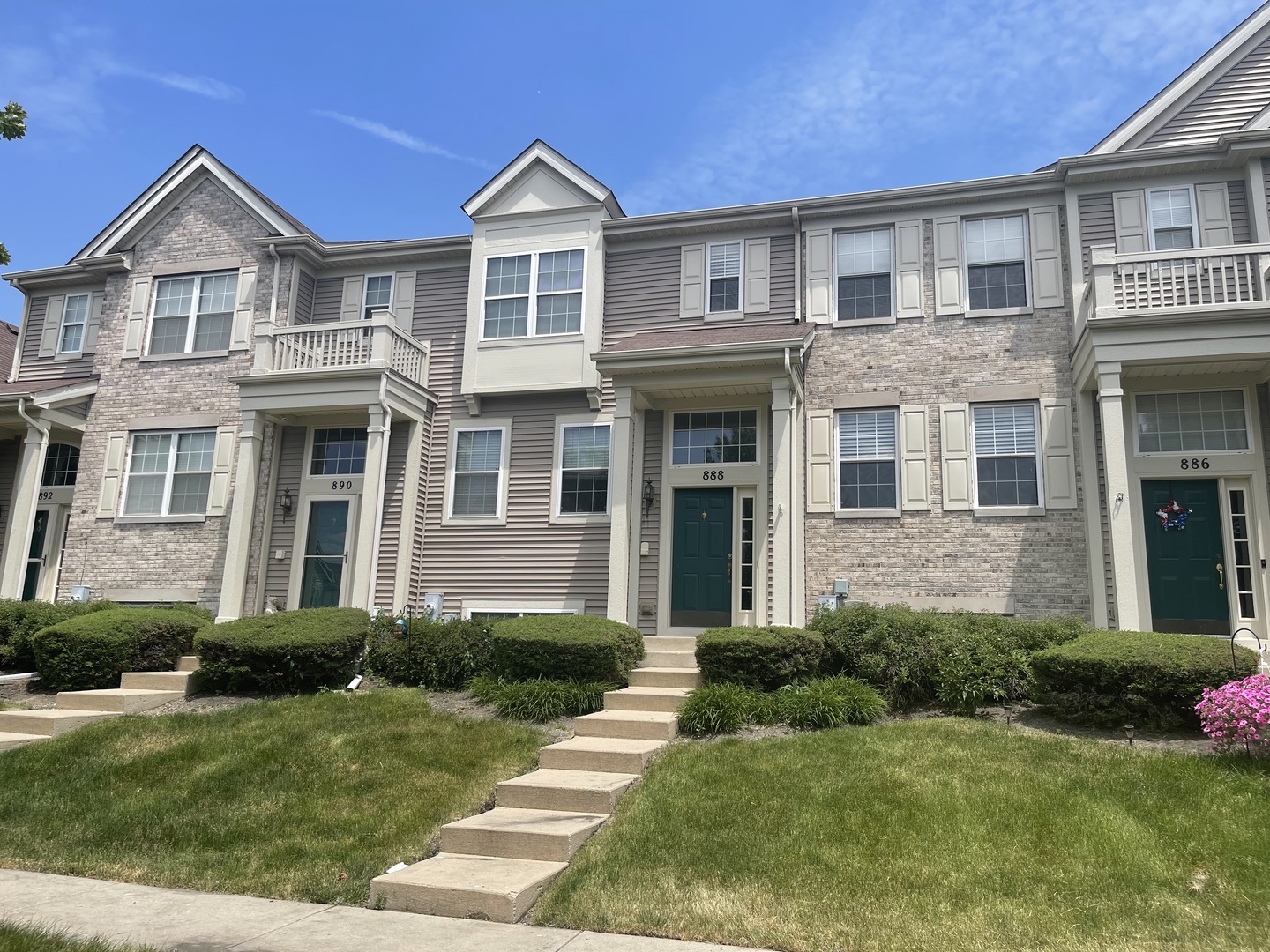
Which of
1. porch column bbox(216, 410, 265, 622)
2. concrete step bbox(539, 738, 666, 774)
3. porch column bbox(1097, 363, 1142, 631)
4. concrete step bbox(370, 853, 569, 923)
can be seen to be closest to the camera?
concrete step bbox(370, 853, 569, 923)

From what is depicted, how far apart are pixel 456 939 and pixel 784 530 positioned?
8.08 meters

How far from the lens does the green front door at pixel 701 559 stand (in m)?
13.4

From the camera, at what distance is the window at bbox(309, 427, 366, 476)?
15.7 metres

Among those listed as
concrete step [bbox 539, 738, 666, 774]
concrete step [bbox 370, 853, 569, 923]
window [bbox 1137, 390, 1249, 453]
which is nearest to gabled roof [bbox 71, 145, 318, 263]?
concrete step [bbox 539, 738, 666, 774]

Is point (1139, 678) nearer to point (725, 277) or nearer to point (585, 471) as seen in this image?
point (585, 471)

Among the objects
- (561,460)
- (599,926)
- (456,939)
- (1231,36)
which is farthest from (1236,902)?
(1231,36)

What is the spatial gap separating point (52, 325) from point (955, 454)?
17.5 meters

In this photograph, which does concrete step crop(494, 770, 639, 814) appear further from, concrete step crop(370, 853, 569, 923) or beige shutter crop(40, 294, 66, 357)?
beige shutter crop(40, 294, 66, 357)

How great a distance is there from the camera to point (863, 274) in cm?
1427

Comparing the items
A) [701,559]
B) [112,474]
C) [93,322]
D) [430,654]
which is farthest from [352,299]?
[701,559]

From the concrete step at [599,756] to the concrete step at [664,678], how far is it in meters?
2.13

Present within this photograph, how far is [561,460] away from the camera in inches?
586

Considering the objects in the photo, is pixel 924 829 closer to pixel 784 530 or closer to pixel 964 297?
pixel 784 530

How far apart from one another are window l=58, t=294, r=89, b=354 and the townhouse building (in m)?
0.80
